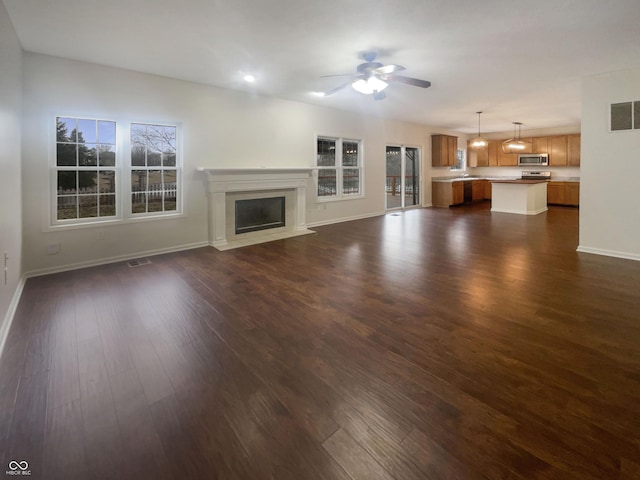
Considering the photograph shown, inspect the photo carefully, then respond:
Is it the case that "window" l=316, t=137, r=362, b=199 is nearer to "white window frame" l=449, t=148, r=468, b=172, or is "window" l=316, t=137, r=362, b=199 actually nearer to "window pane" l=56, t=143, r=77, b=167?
"window pane" l=56, t=143, r=77, b=167

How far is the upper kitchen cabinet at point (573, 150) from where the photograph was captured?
10039 mm

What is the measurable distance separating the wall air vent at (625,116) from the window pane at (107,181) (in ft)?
23.0

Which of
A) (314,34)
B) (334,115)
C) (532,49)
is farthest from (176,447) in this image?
(334,115)

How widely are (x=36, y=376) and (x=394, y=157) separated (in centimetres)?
926

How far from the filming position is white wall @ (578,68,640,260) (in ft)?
14.4

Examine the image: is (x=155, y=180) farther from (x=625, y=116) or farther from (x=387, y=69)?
(x=625, y=116)

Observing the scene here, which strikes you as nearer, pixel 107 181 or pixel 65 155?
pixel 65 155

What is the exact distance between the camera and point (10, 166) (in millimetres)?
3068

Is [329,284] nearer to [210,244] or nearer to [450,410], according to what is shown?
[450,410]

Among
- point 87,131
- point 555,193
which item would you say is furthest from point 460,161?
point 87,131

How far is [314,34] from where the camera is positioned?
3445 millimetres

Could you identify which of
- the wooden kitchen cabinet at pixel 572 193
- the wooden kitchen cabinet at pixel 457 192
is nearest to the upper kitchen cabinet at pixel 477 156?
the wooden kitchen cabinet at pixel 457 192

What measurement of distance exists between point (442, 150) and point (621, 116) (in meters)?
6.10

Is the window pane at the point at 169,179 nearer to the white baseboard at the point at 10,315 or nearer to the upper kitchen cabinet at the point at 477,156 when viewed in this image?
the white baseboard at the point at 10,315
